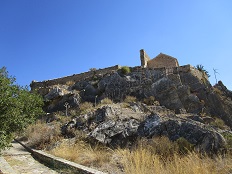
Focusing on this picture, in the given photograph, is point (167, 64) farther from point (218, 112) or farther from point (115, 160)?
point (115, 160)

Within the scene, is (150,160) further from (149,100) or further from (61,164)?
(149,100)

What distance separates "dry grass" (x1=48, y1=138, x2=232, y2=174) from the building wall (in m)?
21.0

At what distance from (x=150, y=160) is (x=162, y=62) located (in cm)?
2478

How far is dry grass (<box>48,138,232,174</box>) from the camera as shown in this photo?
14.6 feet

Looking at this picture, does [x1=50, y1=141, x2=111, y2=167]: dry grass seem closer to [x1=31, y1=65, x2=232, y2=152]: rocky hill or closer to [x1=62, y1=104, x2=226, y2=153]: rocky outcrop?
[x1=62, y1=104, x2=226, y2=153]: rocky outcrop

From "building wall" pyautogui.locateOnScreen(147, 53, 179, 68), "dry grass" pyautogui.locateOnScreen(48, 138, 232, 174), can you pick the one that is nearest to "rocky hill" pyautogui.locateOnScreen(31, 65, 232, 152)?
"dry grass" pyautogui.locateOnScreen(48, 138, 232, 174)

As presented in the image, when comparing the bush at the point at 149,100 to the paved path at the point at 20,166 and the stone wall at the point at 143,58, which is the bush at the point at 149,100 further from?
the paved path at the point at 20,166

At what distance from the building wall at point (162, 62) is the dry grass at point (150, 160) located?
21.0 m

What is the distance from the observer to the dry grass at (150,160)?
4449mm

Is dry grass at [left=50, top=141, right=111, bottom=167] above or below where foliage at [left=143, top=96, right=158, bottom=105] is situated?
below

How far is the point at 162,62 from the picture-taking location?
29297 mm

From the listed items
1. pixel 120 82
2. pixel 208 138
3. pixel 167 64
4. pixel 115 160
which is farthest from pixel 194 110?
pixel 115 160

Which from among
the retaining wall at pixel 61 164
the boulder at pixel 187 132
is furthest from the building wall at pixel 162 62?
the retaining wall at pixel 61 164

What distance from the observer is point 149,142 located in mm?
8516
